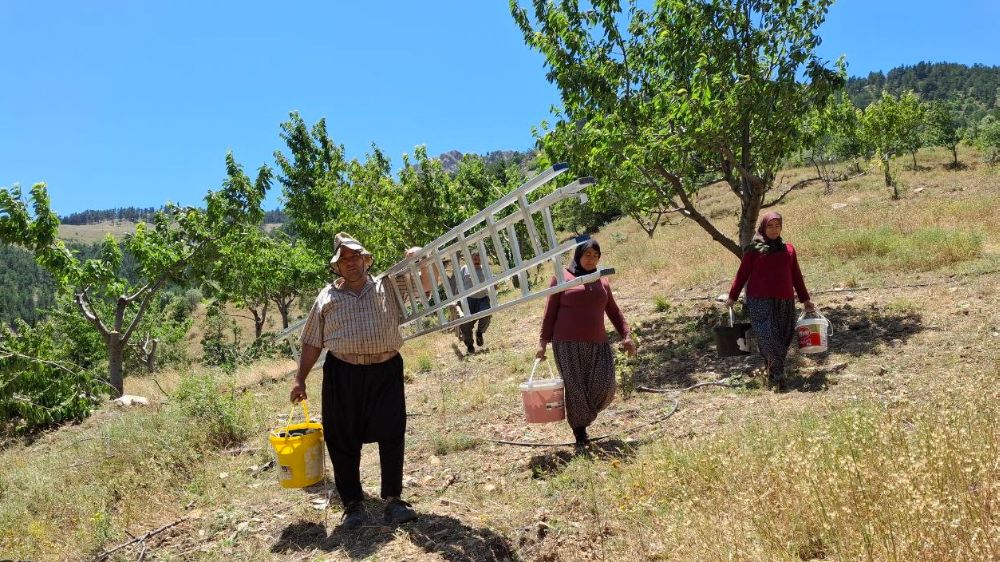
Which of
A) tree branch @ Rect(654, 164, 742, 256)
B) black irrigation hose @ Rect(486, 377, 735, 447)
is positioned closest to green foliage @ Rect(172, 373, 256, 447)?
black irrigation hose @ Rect(486, 377, 735, 447)

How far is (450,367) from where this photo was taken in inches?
415

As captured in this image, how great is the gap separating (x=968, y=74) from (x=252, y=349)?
174 meters

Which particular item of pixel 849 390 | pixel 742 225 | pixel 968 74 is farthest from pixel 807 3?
pixel 968 74

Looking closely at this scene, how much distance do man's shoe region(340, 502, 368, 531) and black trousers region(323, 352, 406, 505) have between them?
23 centimetres

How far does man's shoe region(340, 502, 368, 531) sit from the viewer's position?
14.4 ft

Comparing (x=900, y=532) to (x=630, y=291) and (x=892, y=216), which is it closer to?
(x=630, y=291)

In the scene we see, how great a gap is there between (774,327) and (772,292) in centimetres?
35

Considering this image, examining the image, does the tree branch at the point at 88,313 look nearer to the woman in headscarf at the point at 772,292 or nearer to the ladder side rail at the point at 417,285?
the ladder side rail at the point at 417,285

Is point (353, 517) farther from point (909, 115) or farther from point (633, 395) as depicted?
point (909, 115)

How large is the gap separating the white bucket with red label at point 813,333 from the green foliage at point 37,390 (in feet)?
39.7

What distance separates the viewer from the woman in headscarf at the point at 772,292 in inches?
241

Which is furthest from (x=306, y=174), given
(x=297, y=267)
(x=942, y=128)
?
(x=942, y=128)

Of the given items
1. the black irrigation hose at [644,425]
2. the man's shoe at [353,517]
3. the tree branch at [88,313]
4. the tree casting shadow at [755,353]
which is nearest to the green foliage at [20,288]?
the tree branch at [88,313]

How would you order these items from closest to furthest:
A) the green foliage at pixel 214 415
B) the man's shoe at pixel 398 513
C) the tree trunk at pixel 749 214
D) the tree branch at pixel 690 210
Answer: the man's shoe at pixel 398 513, the green foliage at pixel 214 415, the tree trunk at pixel 749 214, the tree branch at pixel 690 210
